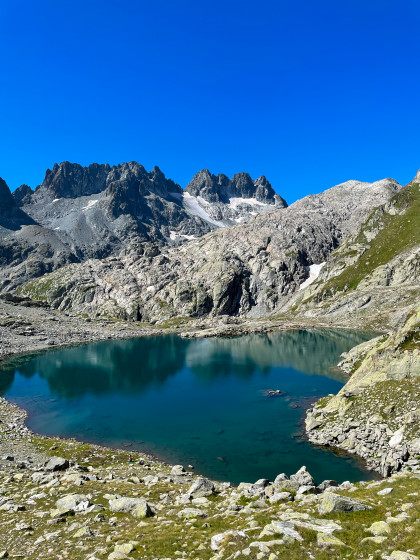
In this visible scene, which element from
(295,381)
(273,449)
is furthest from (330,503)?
(295,381)

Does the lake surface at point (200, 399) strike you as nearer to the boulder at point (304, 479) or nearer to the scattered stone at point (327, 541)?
the boulder at point (304, 479)

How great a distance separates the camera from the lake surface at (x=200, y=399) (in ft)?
143

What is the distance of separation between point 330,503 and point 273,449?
28450 mm

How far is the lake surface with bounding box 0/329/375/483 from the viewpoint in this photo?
1714 inches

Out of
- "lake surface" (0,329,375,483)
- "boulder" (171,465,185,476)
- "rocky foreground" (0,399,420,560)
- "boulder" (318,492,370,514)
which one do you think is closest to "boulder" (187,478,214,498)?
"rocky foreground" (0,399,420,560)

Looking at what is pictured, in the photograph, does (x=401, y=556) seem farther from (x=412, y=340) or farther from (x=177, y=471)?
(x=412, y=340)

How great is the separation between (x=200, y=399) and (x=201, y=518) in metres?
53.0

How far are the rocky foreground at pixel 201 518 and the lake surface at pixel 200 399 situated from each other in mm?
13478

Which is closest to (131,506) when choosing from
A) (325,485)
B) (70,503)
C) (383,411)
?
(70,503)

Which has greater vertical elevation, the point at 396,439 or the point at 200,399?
the point at 396,439

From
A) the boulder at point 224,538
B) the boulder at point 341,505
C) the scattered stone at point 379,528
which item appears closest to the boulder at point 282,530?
the boulder at point 224,538

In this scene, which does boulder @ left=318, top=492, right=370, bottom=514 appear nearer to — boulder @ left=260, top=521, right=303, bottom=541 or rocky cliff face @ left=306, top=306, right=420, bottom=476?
boulder @ left=260, top=521, right=303, bottom=541

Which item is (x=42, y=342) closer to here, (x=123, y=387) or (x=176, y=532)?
(x=123, y=387)

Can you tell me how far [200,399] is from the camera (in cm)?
7338
